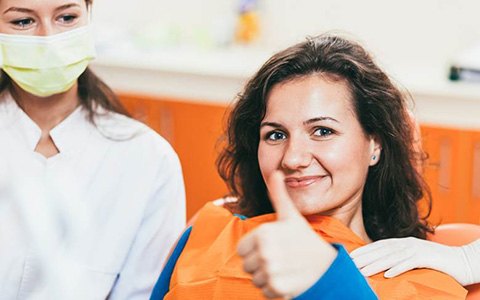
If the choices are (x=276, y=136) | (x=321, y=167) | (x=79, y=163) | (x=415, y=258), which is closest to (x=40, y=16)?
(x=79, y=163)

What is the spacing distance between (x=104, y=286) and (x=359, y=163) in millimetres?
701

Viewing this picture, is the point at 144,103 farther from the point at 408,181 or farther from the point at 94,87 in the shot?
the point at 408,181

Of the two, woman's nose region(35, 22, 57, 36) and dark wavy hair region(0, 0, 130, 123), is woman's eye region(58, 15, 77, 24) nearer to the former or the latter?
woman's nose region(35, 22, 57, 36)

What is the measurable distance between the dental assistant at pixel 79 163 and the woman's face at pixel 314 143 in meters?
0.44

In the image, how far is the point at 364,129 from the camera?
171 centimetres

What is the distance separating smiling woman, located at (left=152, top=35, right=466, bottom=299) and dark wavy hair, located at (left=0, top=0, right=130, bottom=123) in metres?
0.37

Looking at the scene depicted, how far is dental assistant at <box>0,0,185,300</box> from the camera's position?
193 centimetres

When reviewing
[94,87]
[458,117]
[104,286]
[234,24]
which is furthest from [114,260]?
[234,24]

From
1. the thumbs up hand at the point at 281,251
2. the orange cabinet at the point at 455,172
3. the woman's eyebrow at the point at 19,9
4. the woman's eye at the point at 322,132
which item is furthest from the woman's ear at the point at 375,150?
the orange cabinet at the point at 455,172

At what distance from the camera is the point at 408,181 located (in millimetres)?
1852

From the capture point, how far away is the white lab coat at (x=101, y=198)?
1.95 meters

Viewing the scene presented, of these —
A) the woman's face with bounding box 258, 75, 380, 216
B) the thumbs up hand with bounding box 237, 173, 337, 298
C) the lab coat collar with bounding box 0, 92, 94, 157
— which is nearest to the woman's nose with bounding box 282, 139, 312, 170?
the woman's face with bounding box 258, 75, 380, 216

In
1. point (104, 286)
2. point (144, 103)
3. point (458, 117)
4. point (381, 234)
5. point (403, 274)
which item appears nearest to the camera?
point (403, 274)

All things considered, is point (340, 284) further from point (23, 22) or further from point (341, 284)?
point (23, 22)
